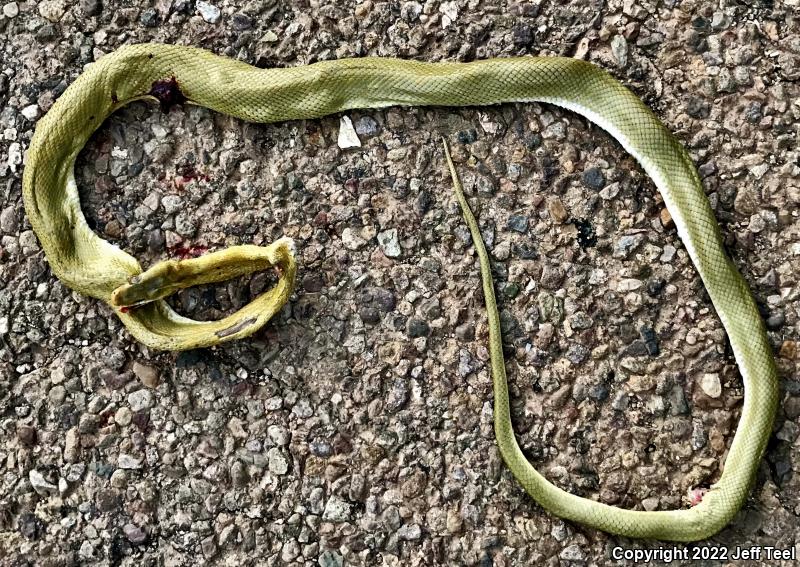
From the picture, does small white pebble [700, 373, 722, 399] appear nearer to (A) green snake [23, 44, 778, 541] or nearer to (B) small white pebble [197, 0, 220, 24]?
(A) green snake [23, 44, 778, 541]

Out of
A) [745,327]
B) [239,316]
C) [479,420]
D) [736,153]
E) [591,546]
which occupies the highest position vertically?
[736,153]

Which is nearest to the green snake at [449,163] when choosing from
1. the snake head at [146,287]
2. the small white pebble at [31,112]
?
the snake head at [146,287]

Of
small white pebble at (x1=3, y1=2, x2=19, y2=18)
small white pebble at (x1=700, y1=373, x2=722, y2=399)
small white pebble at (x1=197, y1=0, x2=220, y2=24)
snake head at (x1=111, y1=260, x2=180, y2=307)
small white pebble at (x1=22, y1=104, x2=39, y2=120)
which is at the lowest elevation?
small white pebble at (x1=700, y1=373, x2=722, y2=399)

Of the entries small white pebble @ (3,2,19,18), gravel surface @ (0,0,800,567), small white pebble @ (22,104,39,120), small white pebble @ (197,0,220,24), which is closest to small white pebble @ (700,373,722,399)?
gravel surface @ (0,0,800,567)

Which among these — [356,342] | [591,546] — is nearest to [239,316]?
[356,342]

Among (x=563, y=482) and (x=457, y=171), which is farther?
(x=457, y=171)

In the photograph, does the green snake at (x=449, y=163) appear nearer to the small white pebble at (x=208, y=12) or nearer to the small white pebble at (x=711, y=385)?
the small white pebble at (x=711, y=385)

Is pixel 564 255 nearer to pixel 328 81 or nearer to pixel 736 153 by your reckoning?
pixel 736 153

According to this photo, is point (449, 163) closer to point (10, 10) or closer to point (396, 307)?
point (396, 307)
